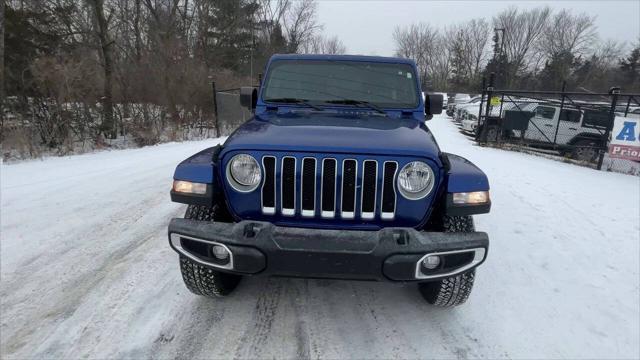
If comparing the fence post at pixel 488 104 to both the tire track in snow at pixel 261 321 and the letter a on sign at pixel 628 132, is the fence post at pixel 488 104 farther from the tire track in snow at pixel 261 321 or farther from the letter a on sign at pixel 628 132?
the tire track in snow at pixel 261 321

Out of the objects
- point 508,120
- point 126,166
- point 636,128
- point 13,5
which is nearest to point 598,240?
point 636,128

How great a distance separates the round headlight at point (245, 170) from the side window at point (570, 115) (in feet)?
39.4

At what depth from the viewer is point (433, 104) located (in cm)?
390

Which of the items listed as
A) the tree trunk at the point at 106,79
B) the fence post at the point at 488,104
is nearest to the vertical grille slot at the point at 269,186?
the tree trunk at the point at 106,79

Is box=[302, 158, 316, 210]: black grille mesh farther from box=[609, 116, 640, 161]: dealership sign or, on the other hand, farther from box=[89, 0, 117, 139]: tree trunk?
box=[89, 0, 117, 139]: tree trunk

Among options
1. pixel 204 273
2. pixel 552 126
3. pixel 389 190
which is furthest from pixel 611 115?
pixel 204 273

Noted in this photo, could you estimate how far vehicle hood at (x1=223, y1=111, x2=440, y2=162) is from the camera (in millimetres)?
2434

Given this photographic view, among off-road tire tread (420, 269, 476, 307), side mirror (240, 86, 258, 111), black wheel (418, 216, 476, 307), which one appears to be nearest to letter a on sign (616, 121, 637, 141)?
black wheel (418, 216, 476, 307)

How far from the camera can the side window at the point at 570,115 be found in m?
11.3

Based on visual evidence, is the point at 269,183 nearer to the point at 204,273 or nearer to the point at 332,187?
the point at 332,187

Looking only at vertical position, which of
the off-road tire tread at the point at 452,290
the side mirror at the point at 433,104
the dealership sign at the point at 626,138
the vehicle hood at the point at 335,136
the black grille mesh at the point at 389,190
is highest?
the side mirror at the point at 433,104

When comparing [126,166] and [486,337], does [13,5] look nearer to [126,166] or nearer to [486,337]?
[126,166]

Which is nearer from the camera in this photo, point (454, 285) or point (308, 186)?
point (308, 186)

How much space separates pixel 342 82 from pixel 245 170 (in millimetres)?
1808
